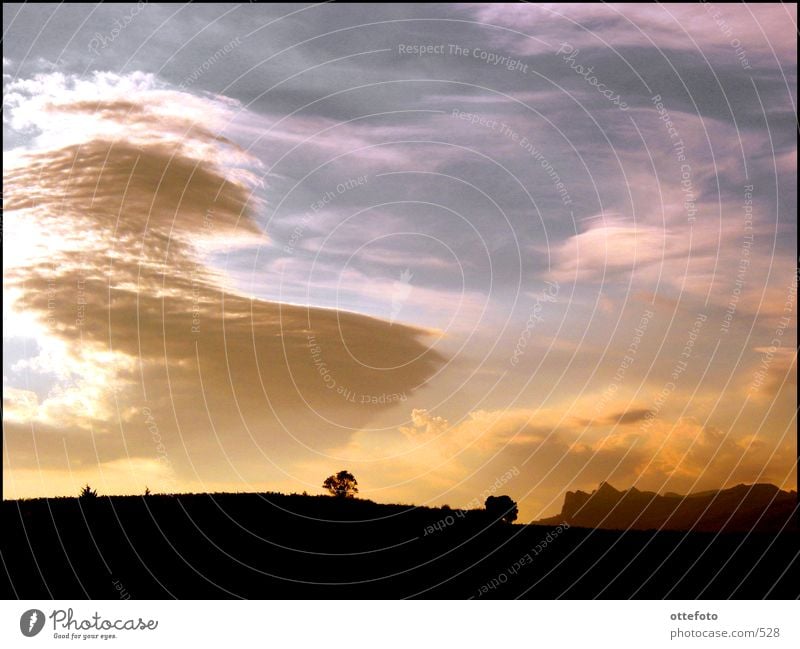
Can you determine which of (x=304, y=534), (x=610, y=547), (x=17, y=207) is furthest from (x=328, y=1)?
(x=610, y=547)

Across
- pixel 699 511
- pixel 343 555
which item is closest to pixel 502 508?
pixel 343 555

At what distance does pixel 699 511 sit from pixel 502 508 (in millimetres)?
29354

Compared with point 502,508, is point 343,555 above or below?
below

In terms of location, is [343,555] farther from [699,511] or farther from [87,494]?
[699,511]

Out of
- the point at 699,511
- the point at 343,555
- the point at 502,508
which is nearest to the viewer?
the point at 343,555

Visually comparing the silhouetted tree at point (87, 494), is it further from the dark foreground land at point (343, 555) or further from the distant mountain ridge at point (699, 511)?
the distant mountain ridge at point (699, 511)

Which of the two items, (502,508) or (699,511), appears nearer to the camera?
(502,508)

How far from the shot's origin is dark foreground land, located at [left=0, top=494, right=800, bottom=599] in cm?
2883

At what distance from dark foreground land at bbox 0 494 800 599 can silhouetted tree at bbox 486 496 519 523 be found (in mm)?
1092

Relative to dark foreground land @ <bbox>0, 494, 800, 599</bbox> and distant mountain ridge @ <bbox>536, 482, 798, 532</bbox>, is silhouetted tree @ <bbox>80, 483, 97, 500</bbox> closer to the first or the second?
dark foreground land @ <bbox>0, 494, 800, 599</bbox>

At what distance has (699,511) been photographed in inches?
2402

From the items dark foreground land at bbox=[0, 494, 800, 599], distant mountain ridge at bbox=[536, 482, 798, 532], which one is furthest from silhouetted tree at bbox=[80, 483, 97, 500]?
distant mountain ridge at bbox=[536, 482, 798, 532]

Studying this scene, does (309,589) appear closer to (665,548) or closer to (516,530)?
(516,530)
